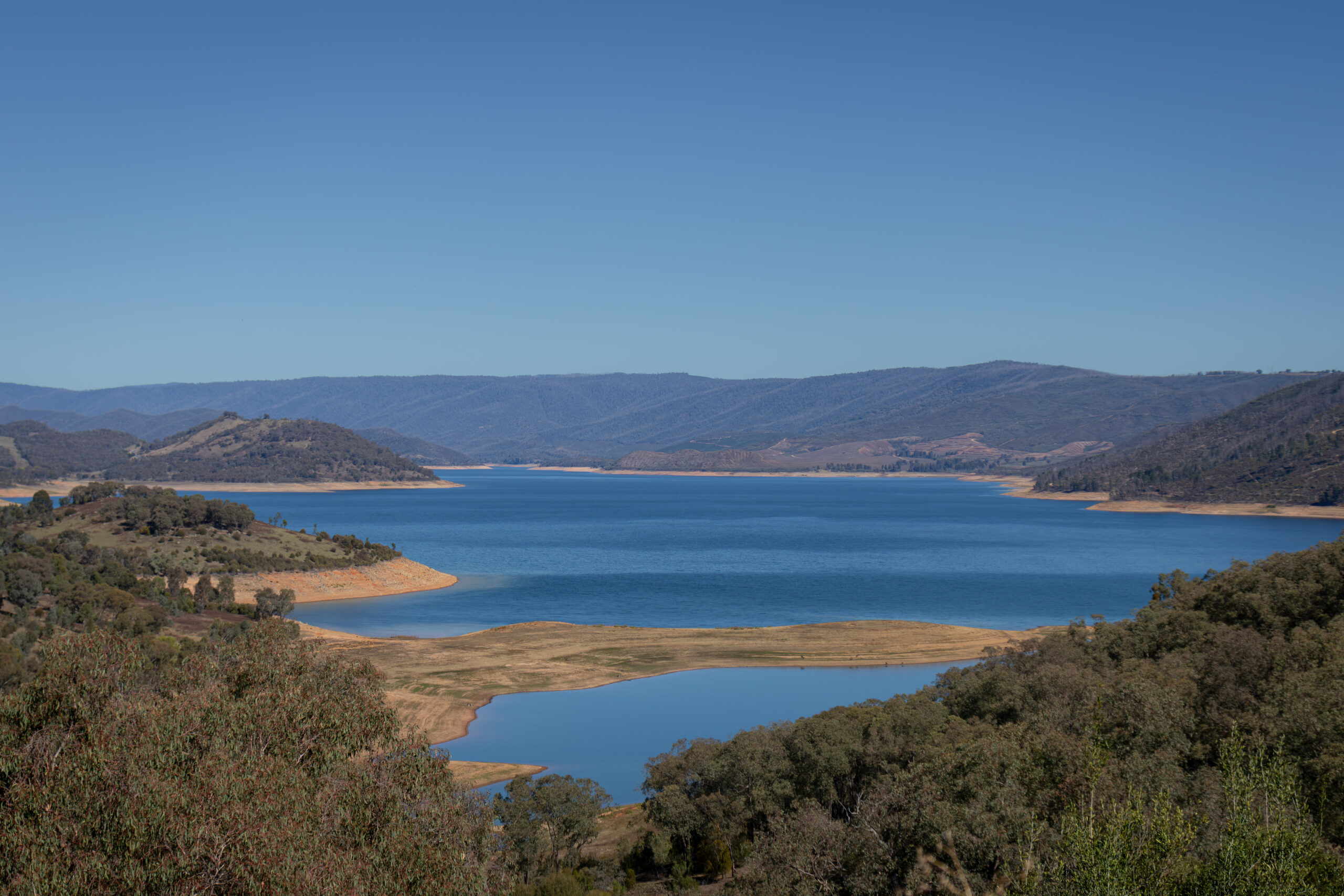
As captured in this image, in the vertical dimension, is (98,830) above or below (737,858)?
above

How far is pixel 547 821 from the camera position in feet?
Result: 88.3

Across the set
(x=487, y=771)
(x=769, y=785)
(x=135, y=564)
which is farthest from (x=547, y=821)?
(x=135, y=564)

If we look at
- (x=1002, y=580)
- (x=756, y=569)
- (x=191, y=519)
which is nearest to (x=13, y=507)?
(x=191, y=519)

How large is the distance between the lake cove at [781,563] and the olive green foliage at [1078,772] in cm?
3513

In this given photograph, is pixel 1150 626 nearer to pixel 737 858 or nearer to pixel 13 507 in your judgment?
pixel 737 858

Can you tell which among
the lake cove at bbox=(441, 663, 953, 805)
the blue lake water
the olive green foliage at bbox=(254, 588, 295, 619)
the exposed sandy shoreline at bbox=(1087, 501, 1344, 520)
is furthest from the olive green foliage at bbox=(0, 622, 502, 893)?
the exposed sandy shoreline at bbox=(1087, 501, 1344, 520)

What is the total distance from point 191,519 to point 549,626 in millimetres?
44333

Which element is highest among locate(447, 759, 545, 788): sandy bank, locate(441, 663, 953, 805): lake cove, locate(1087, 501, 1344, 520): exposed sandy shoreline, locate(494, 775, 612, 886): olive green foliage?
locate(1087, 501, 1344, 520): exposed sandy shoreline

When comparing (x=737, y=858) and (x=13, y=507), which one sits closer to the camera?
(x=737, y=858)

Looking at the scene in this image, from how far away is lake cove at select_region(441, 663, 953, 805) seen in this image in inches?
1516

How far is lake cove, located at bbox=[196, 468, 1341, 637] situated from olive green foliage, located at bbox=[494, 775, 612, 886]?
3786 cm

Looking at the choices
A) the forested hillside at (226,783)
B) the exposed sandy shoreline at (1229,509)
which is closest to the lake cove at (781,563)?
the exposed sandy shoreline at (1229,509)

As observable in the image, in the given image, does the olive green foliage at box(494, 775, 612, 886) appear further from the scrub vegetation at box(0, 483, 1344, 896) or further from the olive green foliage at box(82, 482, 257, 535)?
the olive green foliage at box(82, 482, 257, 535)

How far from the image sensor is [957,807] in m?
17.1
